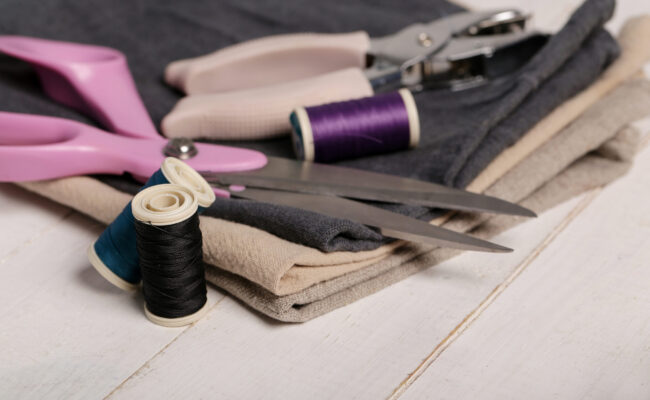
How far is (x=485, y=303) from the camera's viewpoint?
1037 millimetres

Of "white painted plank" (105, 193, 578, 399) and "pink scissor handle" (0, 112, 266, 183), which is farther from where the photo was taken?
"pink scissor handle" (0, 112, 266, 183)

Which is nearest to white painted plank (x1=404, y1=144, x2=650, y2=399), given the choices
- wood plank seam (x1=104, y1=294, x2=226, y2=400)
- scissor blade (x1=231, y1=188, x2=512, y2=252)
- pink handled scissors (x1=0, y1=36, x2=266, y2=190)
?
scissor blade (x1=231, y1=188, x2=512, y2=252)

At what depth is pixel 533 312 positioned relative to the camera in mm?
1019

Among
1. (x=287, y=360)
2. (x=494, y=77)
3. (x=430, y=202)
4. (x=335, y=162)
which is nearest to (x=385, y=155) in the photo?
(x=335, y=162)

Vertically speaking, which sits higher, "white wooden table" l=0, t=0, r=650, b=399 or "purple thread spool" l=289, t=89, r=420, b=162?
"purple thread spool" l=289, t=89, r=420, b=162

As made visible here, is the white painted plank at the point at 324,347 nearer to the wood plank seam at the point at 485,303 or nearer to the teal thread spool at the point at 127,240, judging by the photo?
the wood plank seam at the point at 485,303

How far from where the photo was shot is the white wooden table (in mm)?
917

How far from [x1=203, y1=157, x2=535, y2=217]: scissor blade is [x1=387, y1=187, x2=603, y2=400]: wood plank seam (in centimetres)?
8

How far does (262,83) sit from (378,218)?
1.54ft

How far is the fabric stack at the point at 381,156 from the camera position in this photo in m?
1.01

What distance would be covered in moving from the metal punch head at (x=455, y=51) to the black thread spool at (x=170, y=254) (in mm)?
553

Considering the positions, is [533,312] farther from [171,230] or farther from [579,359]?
[171,230]

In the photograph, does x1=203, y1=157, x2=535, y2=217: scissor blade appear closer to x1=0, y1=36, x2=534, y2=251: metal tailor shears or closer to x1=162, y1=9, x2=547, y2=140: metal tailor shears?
x1=0, y1=36, x2=534, y2=251: metal tailor shears

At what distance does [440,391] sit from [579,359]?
0.58ft
